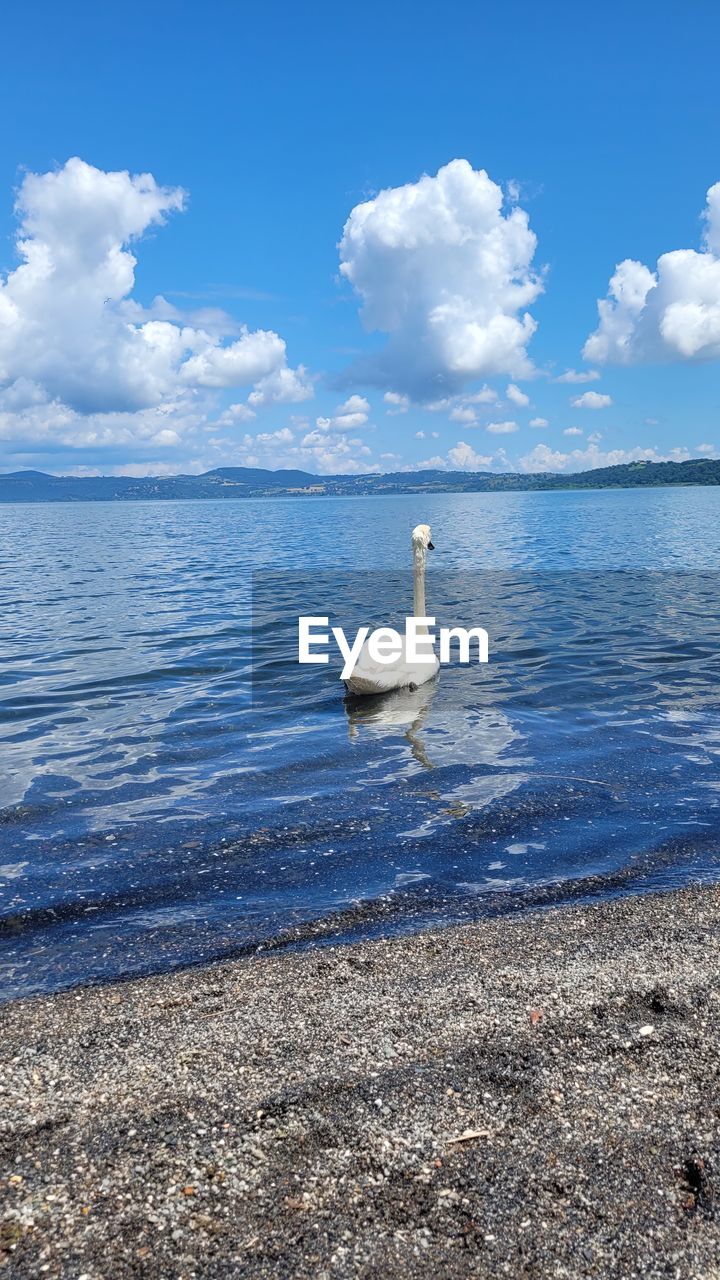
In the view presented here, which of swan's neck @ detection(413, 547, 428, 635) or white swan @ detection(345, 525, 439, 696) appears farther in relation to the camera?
swan's neck @ detection(413, 547, 428, 635)

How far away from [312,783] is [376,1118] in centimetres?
723

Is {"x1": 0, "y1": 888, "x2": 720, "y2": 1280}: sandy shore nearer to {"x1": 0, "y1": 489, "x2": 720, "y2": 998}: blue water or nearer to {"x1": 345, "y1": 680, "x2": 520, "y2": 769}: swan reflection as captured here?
{"x1": 0, "y1": 489, "x2": 720, "y2": 998}: blue water

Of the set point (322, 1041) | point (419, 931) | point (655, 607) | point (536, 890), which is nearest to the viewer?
point (322, 1041)

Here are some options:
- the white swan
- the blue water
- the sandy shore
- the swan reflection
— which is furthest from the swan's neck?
the sandy shore

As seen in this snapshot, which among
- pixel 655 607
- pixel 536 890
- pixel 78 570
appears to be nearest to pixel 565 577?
pixel 655 607

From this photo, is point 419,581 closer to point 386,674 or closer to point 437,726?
point 386,674

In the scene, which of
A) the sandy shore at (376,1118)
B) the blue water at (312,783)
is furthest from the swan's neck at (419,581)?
the sandy shore at (376,1118)

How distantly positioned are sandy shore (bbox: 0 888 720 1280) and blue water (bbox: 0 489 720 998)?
1353 mm

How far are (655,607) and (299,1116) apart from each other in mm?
27477

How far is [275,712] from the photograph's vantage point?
53.0 ft

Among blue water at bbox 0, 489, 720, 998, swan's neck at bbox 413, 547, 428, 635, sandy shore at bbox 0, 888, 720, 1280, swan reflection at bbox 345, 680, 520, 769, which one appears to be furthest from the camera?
swan's neck at bbox 413, 547, 428, 635

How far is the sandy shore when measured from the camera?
3.97 metres

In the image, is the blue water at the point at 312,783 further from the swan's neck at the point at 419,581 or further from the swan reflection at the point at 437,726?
the swan's neck at the point at 419,581

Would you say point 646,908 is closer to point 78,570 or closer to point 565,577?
point 565,577
